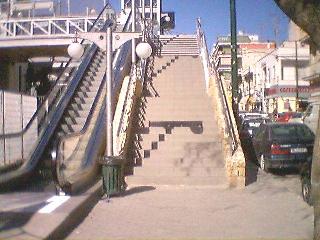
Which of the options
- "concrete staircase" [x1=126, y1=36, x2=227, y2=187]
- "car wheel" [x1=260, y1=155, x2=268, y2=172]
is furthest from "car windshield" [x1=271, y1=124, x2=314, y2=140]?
"concrete staircase" [x1=126, y1=36, x2=227, y2=187]

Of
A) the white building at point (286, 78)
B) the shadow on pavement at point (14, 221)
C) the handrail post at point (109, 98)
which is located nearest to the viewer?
the shadow on pavement at point (14, 221)

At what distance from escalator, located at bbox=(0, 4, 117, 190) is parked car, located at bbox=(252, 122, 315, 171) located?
5684 mm

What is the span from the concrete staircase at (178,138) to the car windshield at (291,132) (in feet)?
6.68


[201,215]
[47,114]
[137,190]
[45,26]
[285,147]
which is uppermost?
[45,26]

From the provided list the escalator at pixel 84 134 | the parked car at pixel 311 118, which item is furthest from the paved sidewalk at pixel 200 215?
the parked car at pixel 311 118

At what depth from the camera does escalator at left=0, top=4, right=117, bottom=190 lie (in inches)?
464

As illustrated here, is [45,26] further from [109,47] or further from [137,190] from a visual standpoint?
[137,190]

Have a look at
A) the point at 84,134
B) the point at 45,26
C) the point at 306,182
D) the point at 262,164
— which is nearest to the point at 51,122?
the point at 84,134

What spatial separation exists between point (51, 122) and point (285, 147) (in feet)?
22.4

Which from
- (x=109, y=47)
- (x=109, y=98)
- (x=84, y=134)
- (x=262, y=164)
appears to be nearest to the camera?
(x=109, y=98)

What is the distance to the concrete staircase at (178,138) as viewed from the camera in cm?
1174

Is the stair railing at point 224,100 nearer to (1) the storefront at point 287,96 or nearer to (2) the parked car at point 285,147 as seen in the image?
(2) the parked car at point 285,147

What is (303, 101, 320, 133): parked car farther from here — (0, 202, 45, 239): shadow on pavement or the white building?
the white building

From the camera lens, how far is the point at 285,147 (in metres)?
13.9
